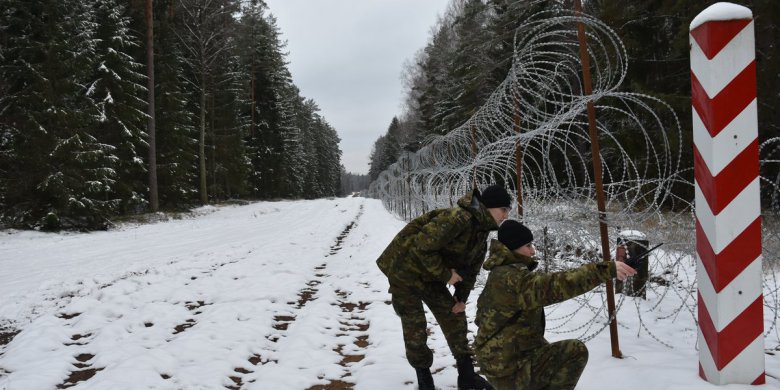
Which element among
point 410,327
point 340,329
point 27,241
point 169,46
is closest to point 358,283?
point 340,329

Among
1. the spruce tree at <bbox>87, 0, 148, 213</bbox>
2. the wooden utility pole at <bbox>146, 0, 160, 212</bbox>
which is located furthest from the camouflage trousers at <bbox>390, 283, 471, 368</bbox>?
the wooden utility pole at <bbox>146, 0, 160, 212</bbox>

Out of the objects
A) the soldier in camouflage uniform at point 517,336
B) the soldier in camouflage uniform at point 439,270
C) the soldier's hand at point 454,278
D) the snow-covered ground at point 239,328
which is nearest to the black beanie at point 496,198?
the soldier in camouflage uniform at point 439,270

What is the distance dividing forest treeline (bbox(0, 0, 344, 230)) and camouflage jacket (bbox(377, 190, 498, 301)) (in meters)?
12.8

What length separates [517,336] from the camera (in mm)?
2336

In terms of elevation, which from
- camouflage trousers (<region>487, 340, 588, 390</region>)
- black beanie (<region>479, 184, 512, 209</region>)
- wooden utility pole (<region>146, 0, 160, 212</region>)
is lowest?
camouflage trousers (<region>487, 340, 588, 390</region>)

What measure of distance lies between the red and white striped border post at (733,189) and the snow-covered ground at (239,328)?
0.25m

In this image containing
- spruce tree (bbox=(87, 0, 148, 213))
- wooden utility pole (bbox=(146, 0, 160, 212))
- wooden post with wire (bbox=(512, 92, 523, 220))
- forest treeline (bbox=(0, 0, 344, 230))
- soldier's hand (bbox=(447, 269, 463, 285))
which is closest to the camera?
soldier's hand (bbox=(447, 269, 463, 285))

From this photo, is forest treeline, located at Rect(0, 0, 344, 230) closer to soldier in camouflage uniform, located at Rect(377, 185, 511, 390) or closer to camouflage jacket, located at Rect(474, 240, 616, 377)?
soldier in camouflage uniform, located at Rect(377, 185, 511, 390)

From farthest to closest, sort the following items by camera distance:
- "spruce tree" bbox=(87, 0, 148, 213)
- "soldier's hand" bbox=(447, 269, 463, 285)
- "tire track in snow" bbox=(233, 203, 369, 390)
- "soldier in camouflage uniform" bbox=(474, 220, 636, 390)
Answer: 1. "spruce tree" bbox=(87, 0, 148, 213)
2. "tire track in snow" bbox=(233, 203, 369, 390)
3. "soldier's hand" bbox=(447, 269, 463, 285)
4. "soldier in camouflage uniform" bbox=(474, 220, 636, 390)

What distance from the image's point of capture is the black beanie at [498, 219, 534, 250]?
2.33 meters

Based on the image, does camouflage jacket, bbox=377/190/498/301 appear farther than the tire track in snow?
No

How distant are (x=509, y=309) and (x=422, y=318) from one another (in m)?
0.97

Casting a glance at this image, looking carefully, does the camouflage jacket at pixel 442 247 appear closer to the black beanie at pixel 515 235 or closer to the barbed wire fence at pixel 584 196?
the black beanie at pixel 515 235

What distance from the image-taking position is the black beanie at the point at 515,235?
2.33 meters
